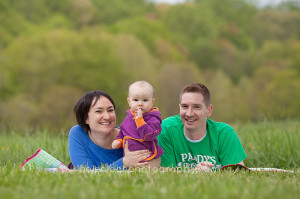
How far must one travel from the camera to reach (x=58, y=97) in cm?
3319

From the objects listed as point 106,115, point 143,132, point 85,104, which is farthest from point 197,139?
point 85,104

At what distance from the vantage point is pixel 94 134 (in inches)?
221

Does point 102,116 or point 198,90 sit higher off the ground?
point 198,90

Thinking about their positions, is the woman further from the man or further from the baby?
the man

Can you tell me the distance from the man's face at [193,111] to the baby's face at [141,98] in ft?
1.70

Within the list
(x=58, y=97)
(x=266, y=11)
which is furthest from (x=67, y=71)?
(x=266, y=11)

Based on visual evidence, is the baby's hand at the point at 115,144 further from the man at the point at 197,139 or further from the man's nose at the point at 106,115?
the man at the point at 197,139

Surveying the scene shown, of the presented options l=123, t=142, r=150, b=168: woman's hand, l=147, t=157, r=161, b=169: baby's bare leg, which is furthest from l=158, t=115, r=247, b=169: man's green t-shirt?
l=123, t=142, r=150, b=168: woman's hand

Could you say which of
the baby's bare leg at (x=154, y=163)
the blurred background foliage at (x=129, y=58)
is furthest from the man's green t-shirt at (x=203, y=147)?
the blurred background foliage at (x=129, y=58)

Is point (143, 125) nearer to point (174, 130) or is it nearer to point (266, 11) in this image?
point (174, 130)

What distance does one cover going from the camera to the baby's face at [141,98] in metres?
5.00

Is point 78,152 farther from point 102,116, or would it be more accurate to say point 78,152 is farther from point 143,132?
point 143,132

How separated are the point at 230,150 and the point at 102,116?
170cm

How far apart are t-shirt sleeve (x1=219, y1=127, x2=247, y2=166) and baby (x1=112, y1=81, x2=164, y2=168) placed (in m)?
0.87
